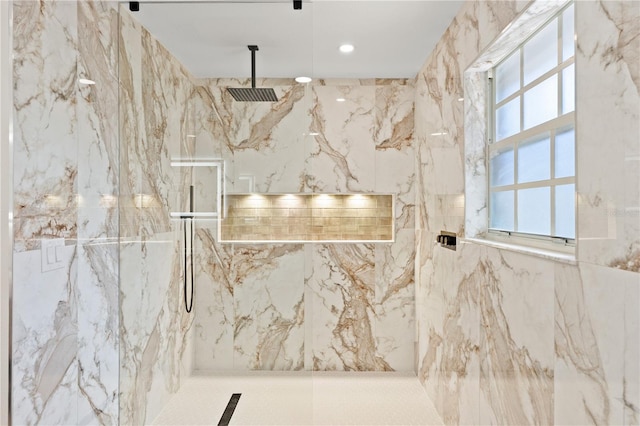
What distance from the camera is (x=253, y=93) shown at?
2.15 meters

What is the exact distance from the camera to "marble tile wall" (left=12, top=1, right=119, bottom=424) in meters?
1.50

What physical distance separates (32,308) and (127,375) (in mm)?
837

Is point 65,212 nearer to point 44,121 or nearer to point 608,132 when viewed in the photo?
point 44,121

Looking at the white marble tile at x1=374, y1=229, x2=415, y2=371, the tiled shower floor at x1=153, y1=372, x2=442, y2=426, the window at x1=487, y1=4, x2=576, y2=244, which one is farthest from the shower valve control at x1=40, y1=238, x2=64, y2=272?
the white marble tile at x1=374, y1=229, x2=415, y2=371

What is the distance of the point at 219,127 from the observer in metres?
2.11

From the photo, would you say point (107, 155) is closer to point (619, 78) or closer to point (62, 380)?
point (62, 380)

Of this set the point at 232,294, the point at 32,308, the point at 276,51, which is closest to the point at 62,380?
the point at 32,308

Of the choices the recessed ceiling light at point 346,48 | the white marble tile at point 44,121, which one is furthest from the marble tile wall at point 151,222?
the recessed ceiling light at point 346,48

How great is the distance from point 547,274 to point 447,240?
1131mm

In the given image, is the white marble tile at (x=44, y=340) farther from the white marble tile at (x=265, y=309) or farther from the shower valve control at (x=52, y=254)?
the white marble tile at (x=265, y=309)

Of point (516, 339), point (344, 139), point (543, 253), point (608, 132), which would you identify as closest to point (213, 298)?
point (516, 339)

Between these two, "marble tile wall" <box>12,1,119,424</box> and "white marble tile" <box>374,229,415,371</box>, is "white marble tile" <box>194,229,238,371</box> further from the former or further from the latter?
"white marble tile" <box>374,229,415,371</box>

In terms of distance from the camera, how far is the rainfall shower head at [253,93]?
6.93ft

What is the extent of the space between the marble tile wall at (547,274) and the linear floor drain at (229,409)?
3.95 ft
